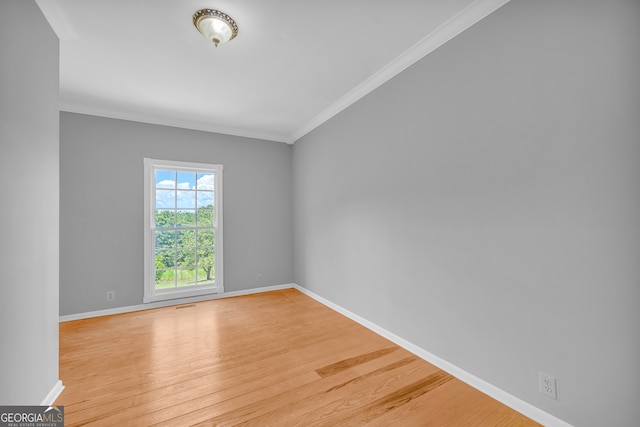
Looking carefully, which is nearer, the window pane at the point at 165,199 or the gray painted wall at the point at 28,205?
the gray painted wall at the point at 28,205

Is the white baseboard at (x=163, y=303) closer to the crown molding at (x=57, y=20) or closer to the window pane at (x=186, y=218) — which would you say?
the window pane at (x=186, y=218)

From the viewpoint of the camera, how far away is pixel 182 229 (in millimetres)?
4031

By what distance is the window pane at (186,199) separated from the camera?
4055mm

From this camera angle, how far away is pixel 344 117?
3377 millimetres

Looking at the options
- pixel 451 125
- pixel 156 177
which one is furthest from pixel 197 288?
pixel 451 125

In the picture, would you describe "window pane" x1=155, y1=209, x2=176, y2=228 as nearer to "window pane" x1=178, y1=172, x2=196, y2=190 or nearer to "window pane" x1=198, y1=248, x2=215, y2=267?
"window pane" x1=178, y1=172, x2=196, y2=190

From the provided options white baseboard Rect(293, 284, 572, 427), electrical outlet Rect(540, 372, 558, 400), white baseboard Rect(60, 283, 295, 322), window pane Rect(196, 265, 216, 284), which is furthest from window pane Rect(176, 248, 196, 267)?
electrical outlet Rect(540, 372, 558, 400)

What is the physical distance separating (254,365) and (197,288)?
2.27m

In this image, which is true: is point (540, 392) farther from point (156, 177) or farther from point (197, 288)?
point (156, 177)

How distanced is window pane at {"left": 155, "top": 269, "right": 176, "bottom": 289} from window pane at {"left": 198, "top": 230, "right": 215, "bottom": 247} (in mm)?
583

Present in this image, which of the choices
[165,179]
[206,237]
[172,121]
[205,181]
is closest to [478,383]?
[206,237]

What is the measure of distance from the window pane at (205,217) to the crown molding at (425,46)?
2.53m

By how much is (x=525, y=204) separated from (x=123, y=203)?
14.8 ft

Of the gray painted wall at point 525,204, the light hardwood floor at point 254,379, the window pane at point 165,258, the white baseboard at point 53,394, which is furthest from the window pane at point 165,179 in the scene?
the gray painted wall at point 525,204
